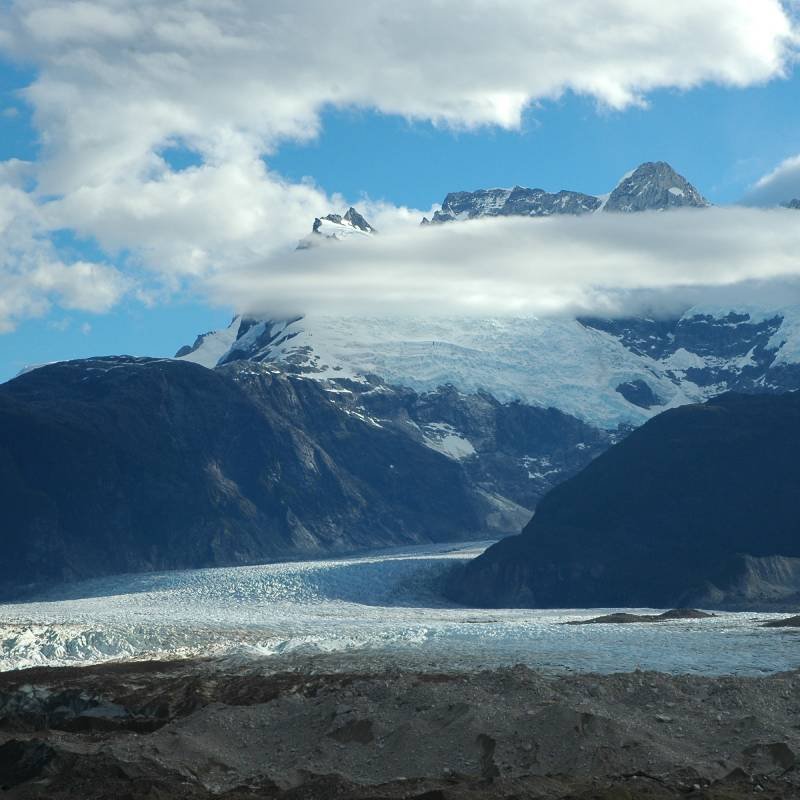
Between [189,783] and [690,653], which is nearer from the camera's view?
[189,783]

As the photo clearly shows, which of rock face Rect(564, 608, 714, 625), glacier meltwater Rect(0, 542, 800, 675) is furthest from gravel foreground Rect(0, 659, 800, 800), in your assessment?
rock face Rect(564, 608, 714, 625)

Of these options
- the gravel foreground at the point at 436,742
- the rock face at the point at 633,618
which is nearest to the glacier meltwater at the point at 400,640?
the rock face at the point at 633,618

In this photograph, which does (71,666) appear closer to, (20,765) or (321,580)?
(20,765)

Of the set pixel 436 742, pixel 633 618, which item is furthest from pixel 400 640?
pixel 633 618

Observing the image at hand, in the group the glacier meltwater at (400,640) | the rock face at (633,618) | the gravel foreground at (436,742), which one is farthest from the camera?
the rock face at (633,618)

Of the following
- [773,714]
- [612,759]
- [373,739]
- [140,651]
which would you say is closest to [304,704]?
[373,739]

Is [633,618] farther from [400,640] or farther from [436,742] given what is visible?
[436,742]

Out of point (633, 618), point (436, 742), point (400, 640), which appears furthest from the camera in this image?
point (633, 618)

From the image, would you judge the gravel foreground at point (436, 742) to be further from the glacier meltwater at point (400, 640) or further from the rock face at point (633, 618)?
the rock face at point (633, 618)
